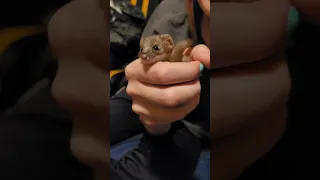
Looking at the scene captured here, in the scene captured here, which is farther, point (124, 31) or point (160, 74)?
point (124, 31)

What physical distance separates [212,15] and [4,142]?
0.92ft

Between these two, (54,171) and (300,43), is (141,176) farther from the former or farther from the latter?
(300,43)

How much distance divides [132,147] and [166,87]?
122 mm

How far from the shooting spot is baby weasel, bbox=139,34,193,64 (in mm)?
395

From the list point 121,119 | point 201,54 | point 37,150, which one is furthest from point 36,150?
point 201,54

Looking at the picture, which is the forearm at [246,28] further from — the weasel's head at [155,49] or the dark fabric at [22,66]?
the dark fabric at [22,66]

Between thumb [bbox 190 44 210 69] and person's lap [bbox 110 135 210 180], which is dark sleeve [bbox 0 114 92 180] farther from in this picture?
thumb [bbox 190 44 210 69]

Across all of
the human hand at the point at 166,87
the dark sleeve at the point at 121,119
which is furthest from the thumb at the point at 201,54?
the dark sleeve at the point at 121,119

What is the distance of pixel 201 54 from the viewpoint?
413 millimetres

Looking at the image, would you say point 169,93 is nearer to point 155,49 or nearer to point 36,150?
point 155,49

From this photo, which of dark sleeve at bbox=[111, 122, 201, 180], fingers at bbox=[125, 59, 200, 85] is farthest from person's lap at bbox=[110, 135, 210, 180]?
fingers at bbox=[125, 59, 200, 85]

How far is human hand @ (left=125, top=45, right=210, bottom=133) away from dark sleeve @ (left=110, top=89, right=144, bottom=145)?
0.13ft

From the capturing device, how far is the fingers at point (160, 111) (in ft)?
1.33

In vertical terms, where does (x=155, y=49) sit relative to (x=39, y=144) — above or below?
above
